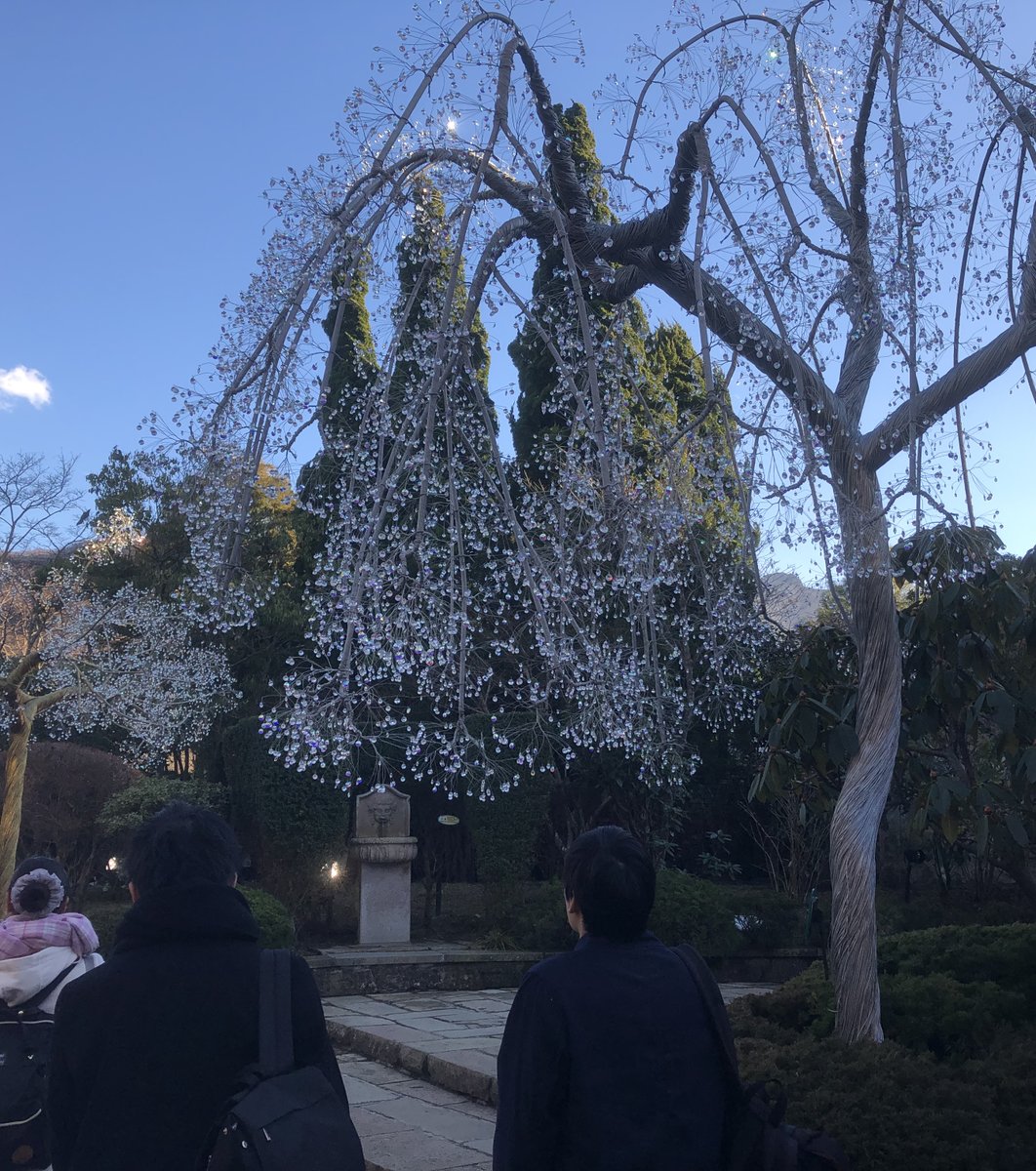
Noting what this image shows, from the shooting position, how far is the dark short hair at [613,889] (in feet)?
7.25

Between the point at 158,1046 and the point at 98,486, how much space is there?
71.1ft

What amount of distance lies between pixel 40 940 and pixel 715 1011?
270 cm

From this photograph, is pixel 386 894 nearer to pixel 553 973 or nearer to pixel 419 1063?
pixel 419 1063

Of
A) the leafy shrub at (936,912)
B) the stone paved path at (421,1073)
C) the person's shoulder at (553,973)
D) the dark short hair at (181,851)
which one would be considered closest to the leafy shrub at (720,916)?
the stone paved path at (421,1073)

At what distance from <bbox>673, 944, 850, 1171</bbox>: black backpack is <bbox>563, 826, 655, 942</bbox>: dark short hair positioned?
5.9 inches

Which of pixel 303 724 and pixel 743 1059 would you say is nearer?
pixel 743 1059

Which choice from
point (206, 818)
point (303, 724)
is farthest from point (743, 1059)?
point (206, 818)

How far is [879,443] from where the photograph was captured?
16.6ft

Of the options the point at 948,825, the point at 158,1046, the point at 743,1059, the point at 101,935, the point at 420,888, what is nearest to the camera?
the point at 158,1046

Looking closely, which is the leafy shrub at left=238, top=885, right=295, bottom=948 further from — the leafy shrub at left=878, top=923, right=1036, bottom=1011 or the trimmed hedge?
the leafy shrub at left=878, top=923, right=1036, bottom=1011

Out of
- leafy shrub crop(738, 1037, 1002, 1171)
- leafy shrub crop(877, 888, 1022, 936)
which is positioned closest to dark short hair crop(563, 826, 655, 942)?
leafy shrub crop(738, 1037, 1002, 1171)

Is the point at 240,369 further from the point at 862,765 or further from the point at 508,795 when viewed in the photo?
the point at 508,795

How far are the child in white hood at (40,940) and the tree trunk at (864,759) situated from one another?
3.08m

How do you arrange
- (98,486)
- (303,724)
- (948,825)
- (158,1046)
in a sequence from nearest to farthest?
1. (158,1046)
2. (303,724)
3. (948,825)
4. (98,486)
